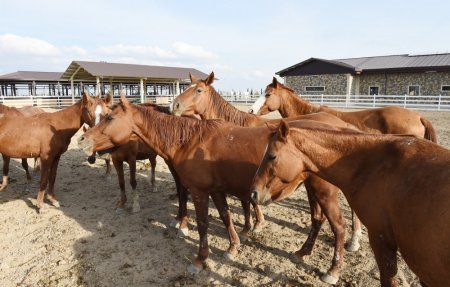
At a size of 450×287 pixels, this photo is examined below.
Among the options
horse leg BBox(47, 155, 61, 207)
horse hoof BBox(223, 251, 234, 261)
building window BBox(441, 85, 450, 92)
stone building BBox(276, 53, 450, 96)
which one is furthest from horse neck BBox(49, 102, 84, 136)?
building window BBox(441, 85, 450, 92)

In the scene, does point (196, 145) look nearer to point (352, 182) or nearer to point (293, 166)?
point (293, 166)

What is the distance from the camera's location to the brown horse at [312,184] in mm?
3322

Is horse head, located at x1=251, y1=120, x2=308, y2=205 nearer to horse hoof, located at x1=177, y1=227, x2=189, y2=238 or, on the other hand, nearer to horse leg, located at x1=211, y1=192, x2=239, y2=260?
horse leg, located at x1=211, y1=192, x2=239, y2=260

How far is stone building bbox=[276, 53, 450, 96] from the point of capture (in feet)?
74.7

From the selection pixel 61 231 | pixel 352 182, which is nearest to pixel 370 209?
pixel 352 182

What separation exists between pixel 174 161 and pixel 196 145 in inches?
14.1

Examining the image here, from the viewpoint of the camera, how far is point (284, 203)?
18.5ft

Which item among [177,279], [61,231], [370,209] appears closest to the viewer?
[370,209]

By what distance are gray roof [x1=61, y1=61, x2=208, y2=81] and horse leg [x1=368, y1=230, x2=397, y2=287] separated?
1042 inches

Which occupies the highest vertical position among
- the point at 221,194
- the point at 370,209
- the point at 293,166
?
the point at 293,166

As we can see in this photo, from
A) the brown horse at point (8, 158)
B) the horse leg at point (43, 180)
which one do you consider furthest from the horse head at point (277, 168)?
the brown horse at point (8, 158)

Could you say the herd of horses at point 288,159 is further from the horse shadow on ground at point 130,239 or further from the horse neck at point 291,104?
the horse shadow on ground at point 130,239

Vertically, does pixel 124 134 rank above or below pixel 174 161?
above

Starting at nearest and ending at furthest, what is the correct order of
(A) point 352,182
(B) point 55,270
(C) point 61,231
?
(A) point 352,182 → (B) point 55,270 → (C) point 61,231
